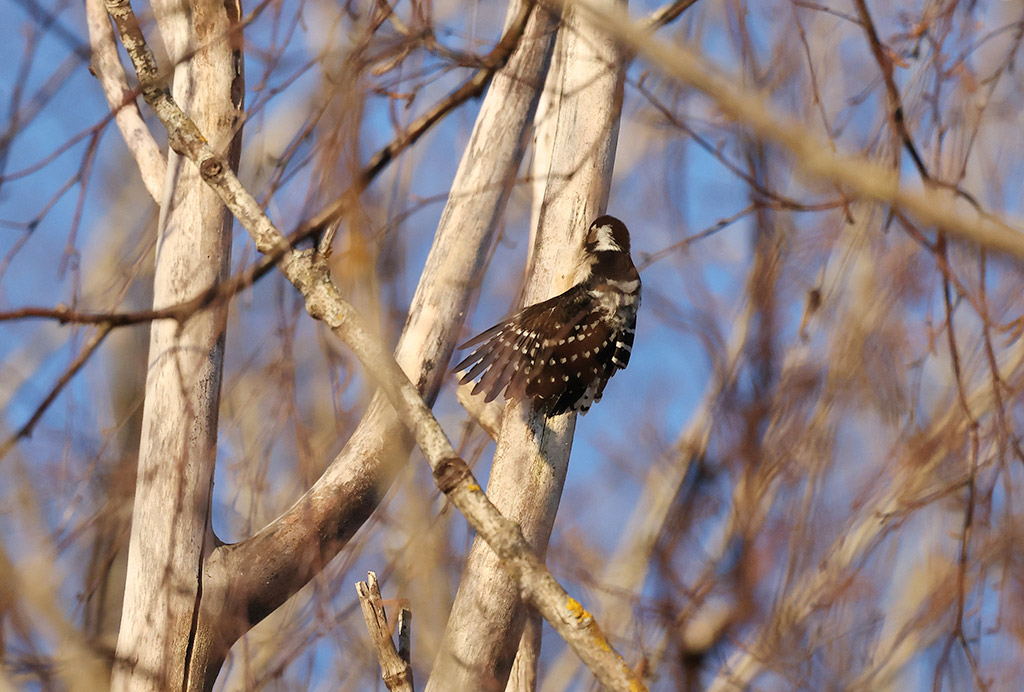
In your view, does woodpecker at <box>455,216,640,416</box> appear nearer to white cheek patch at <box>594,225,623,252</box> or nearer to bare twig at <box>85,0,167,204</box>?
white cheek patch at <box>594,225,623,252</box>

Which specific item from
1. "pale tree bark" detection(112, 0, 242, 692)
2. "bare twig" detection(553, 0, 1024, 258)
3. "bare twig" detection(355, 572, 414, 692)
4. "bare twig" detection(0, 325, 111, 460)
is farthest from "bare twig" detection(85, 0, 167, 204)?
"bare twig" detection(553, 0, 1024, 258)

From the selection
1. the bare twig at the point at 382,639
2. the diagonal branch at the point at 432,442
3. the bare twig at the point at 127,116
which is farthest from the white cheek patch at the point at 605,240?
the bare twig at the point at 127,116

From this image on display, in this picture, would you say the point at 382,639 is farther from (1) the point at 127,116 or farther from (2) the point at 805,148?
(1) the point at 127,116

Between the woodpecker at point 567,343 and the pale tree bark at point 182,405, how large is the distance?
1.08 meters

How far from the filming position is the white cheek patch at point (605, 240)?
346 centimetres

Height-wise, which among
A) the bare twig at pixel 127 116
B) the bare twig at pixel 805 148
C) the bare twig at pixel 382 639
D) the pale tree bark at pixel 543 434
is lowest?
the bare twig at pixel 805 148

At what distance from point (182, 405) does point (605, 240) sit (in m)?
1.70

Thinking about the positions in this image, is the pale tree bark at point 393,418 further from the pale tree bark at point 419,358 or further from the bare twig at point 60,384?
the bare twig at point 60,384

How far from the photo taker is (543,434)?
11.2ft

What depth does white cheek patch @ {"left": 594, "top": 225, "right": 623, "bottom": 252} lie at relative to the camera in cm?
346

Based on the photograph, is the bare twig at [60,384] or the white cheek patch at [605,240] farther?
the white cheek patch at [605,240]

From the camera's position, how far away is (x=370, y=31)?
2.01 metres

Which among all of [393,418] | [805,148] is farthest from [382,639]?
[805,148]

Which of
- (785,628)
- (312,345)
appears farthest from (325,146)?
(312,345)
